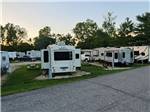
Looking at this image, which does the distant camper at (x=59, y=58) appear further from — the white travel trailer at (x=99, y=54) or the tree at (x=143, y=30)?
the tree at (x=143, y=30)

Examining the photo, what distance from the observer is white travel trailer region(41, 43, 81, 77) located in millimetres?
24125

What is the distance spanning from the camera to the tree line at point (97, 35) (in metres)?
69.2

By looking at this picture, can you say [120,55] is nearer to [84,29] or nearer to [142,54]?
[142,54]

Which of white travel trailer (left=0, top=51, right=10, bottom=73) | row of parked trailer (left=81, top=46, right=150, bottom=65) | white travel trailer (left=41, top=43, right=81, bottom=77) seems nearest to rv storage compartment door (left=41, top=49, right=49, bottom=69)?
white travel trailer (left=41, top=43, right=81, bottom=77)

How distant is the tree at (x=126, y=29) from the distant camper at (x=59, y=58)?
168 feet

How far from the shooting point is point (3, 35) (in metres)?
109

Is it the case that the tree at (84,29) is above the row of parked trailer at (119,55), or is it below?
above

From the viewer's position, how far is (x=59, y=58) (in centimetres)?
2447

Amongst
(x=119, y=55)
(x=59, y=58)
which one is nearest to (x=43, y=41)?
(x=119, y=55)

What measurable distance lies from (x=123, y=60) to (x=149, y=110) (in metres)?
29.2

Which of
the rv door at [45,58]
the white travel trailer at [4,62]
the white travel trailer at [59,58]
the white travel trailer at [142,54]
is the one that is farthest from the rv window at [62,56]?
the white travel trailer at [142,54]

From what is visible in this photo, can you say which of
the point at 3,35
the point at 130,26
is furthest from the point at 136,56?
the point at 3,35

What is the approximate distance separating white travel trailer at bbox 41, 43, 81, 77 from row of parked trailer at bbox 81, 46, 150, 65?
12.5 meters

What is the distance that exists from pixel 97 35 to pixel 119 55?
146 feet
